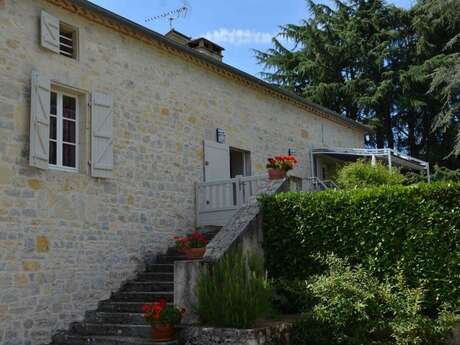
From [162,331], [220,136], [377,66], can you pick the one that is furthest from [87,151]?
[377,66]

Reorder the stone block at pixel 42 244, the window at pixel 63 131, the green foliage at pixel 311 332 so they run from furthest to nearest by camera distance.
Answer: the window at pixel 63 131 → the stone block at pixel 42 244 → the green foliage at pixel 311 332

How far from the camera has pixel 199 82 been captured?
40.0 feet

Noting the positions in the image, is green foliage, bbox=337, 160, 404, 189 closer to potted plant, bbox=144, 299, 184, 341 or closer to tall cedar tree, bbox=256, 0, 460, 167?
potted plant, bbox=144, 299, 184, 341

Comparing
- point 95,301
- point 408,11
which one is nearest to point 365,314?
point 95,301

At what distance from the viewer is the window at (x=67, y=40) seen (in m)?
9.27

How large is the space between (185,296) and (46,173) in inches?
113

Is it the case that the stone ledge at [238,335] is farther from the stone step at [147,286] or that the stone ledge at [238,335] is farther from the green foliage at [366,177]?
the green foliage at [366,177]

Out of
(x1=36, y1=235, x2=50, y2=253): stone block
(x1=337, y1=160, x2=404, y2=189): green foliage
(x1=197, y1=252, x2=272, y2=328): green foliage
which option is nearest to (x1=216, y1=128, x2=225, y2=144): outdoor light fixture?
(x1=337, y1=160, x2=404, y2=189): green foliage

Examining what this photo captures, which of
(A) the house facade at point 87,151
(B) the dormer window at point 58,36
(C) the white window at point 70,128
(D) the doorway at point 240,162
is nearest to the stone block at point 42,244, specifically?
(A) the house facade at point 87,151

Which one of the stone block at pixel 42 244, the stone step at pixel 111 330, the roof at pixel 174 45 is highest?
the roof at pixel 174 45

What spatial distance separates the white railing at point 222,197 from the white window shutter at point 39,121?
3.93 metres

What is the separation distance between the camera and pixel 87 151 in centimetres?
921

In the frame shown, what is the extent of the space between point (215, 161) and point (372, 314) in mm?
5753

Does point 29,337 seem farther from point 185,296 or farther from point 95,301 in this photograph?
point 185,296
